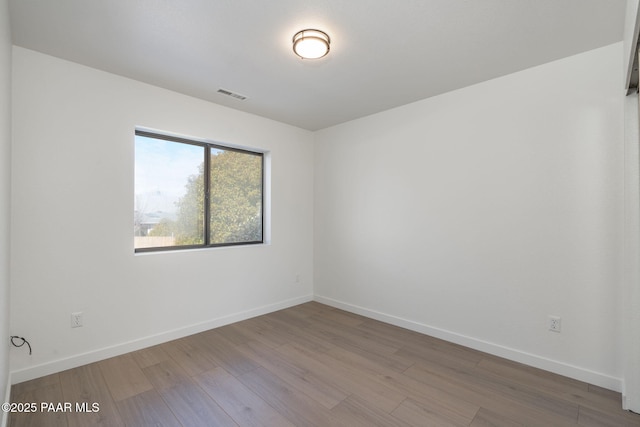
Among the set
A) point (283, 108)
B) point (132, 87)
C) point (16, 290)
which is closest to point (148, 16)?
point (132, 87)

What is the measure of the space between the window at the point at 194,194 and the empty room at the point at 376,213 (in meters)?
0.03

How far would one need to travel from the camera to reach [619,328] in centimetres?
217

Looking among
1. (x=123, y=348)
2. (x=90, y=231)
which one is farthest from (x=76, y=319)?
(x=90, y=231)

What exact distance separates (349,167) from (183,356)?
113 inches

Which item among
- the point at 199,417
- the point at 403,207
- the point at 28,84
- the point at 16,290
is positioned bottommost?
the point at 199,417

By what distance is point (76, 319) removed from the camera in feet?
8.14

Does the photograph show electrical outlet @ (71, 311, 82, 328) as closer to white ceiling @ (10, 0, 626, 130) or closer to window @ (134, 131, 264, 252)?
window @ (134, 131, 264, 252)

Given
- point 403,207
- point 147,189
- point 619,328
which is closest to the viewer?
point 619,328

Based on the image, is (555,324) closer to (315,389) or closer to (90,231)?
(315,389)

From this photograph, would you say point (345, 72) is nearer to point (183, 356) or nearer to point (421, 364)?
point (421, 364)

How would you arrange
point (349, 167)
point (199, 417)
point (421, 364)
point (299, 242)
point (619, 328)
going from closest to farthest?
point (199, 417) → point (619, 328) → point (421, 364) → point (349, 167) → point (299, 242)

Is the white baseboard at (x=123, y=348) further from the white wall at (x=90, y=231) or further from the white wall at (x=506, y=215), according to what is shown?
the white wall at (x=506, y=215)

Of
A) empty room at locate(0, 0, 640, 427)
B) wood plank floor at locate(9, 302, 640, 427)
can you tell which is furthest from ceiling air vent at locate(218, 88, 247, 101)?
wood plank floor at locate(9, 302, 640, 427)

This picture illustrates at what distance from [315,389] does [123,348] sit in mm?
1850
